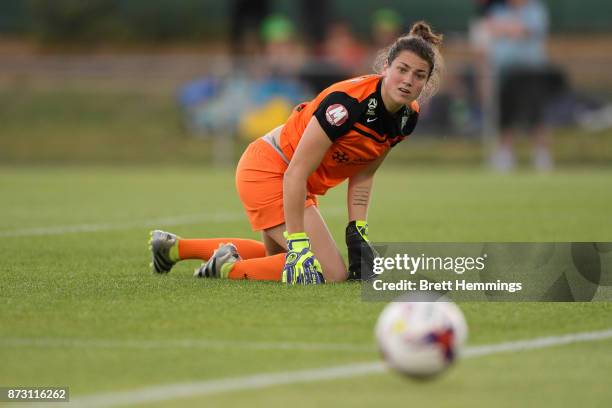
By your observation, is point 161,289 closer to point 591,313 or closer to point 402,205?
point 591,313

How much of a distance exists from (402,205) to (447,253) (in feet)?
17.9

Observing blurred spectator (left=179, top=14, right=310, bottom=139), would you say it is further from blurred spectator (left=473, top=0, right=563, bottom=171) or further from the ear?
the ear

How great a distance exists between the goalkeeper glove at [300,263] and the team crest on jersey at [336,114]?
0.66 metres

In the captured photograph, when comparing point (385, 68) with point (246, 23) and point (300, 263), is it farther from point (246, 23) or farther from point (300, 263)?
point (246, 23)

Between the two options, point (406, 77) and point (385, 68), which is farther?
point (385, 68)

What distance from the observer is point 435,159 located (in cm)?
2200

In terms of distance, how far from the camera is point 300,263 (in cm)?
709

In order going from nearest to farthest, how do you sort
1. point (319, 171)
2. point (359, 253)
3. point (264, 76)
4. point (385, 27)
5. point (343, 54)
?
point (359, 253)
point (319, 171)
point (264, 76)
point (343, 54)
point (385, 27)

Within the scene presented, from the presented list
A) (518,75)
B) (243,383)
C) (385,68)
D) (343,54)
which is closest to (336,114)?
(385,68)

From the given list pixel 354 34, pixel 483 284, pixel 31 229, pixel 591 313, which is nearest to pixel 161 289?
pixel 483 284

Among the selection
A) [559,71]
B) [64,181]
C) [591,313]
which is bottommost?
[591,313]

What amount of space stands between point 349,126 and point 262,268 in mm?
998

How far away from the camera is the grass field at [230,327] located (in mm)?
4551

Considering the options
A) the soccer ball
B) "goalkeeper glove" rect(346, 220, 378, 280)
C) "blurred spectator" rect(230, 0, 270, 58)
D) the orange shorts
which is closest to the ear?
the orange shorts
